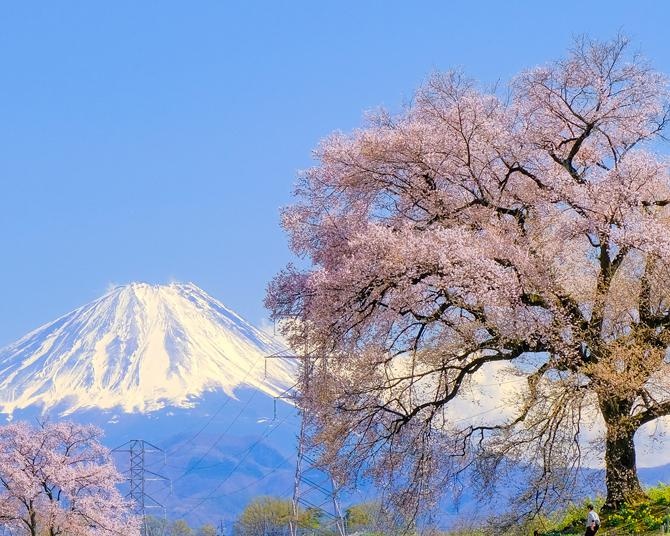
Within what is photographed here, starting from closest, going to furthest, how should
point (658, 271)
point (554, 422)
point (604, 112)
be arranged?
point (554, 422) → point (658, 271) → point (604, 112)

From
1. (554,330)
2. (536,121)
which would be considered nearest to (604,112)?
(536,121)

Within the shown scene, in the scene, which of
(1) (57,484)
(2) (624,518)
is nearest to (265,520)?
(1) (57,484)

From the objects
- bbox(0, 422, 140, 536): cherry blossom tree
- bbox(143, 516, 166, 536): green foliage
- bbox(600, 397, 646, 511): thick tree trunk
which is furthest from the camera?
bbox(143, 516, 166, 536): green foliage

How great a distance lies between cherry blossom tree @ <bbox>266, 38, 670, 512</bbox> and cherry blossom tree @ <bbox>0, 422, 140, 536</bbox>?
83.2 ft

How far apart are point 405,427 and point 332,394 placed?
1615mm

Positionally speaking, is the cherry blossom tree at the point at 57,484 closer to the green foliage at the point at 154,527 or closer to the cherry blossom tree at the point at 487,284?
the cherry blossom tree at the point at 487,284

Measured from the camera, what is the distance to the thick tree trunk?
21.1m

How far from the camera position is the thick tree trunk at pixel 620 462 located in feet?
69.2

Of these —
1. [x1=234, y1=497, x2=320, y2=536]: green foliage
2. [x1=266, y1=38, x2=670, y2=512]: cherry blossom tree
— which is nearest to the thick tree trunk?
[x1=266, y1=38, x2=670, y2=512]: cherry blossom tree

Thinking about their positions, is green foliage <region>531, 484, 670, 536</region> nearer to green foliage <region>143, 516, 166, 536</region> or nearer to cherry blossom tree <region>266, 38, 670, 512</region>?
cherry blossom tree <region>266, 38, 670, 512</region>

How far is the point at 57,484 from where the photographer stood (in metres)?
45.2

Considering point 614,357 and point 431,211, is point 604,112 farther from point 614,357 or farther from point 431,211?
point 614,357

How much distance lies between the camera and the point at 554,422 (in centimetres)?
2000

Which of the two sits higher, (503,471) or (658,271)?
(658,271)
